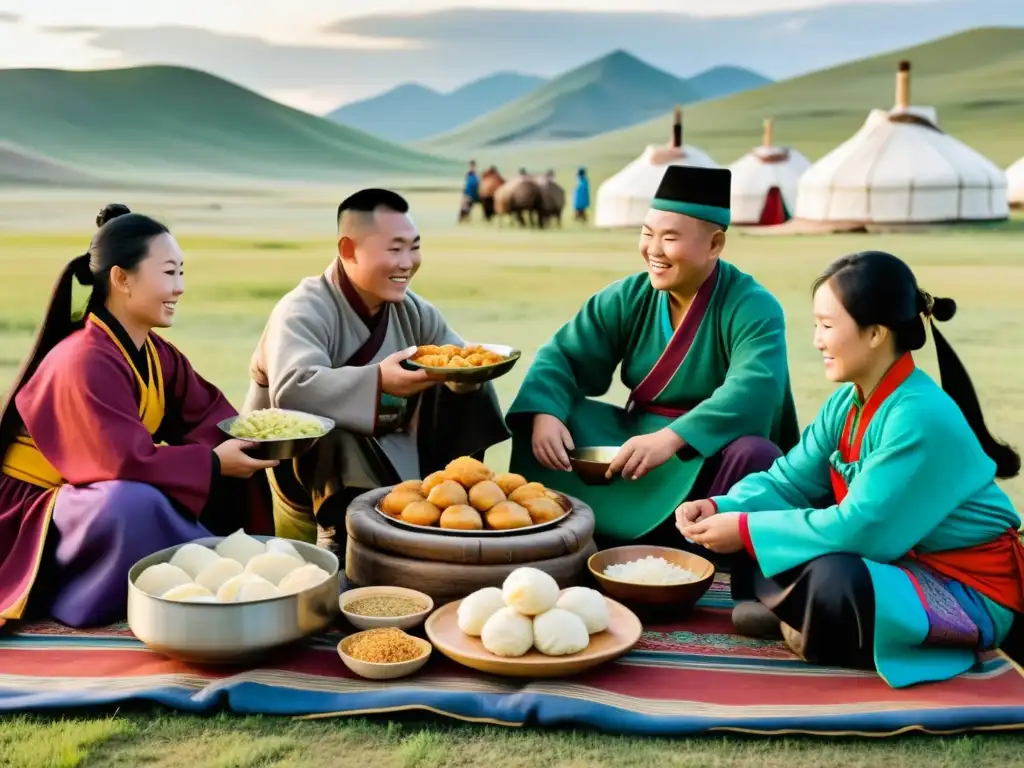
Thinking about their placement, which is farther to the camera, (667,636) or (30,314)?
(30,314)

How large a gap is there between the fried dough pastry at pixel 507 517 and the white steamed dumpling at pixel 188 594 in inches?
31.8

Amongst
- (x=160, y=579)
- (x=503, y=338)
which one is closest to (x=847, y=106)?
(x=503, y=338)

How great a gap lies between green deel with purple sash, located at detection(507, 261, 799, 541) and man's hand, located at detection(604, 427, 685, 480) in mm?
49

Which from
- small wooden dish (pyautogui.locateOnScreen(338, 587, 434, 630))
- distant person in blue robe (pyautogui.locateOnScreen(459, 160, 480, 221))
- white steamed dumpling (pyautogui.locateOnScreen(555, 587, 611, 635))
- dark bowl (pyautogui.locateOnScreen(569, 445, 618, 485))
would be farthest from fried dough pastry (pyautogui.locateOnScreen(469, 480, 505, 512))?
distant person in blue robe (pyautogui.locateOnScreen(459, 160, 480, 221))

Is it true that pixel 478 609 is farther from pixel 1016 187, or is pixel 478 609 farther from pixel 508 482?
pixel 1016 187

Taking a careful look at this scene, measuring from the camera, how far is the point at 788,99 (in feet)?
208

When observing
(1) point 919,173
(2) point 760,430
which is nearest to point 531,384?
(2) point 760,430

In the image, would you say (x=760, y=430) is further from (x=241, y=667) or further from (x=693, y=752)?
(x=241, y=667)

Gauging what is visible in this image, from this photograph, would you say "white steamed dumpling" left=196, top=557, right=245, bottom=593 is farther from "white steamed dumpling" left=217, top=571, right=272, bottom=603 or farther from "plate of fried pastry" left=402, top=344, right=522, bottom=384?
"plate of fried pastry" left=402, top=344, right=522, bottom=384

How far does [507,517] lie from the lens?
3307mm

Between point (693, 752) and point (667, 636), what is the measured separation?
0.69m

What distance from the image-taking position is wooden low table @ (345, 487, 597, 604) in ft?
10.7

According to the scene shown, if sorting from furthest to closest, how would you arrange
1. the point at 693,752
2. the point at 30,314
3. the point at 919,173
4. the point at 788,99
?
the point at 788,99 < the point at 919,173 < the point at 30,314 < the point at 693,752

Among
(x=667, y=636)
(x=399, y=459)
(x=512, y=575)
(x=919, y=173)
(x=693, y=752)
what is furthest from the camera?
(x=919, y=173)
